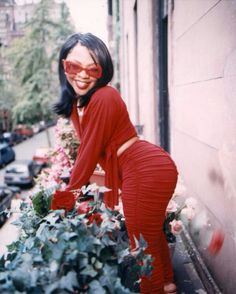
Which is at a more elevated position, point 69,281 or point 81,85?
point 81,85

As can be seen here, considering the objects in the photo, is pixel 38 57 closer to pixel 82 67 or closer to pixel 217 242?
pixel 82 67

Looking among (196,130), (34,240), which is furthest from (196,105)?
(34,240)

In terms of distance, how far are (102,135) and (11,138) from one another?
35.5 metres

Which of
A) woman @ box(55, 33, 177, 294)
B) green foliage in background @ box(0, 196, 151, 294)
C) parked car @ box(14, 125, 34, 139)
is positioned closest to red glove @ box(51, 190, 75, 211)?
green foliage in background @ box(0, 196, 151, 294)

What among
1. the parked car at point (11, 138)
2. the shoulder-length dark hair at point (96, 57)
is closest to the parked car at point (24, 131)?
the parked car at point (11, 138)

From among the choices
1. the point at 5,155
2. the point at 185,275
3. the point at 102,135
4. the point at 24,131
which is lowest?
the point at 5,155

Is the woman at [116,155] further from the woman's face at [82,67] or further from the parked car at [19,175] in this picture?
the parked car at [19,175]

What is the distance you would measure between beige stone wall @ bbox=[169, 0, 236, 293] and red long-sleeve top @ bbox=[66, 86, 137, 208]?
2.37ft

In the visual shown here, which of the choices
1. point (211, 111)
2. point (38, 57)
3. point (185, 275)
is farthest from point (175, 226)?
point (38, 57)

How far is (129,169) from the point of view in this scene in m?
2.41

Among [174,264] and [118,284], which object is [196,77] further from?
[118,284]

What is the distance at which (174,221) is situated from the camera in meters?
2.88

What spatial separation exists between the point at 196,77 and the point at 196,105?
251mm

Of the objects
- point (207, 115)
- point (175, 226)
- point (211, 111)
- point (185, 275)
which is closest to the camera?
point (175, 226)
